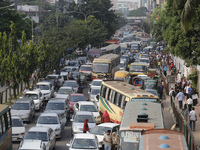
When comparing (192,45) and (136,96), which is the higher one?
(192,45)

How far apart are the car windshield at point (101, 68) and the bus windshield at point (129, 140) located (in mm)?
31990

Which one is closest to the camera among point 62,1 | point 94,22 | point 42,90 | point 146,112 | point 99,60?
point 146,112

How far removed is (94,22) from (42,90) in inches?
2217

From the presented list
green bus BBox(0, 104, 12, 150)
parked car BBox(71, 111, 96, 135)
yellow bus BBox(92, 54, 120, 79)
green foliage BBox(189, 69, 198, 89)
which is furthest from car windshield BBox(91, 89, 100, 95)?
green bus BBox(0, 104, 12, 150)

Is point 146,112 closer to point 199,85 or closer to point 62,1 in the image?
point 199,85

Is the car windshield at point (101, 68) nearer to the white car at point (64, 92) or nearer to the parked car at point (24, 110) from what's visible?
the white car at point (64, 92)

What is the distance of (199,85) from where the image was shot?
38.3 m

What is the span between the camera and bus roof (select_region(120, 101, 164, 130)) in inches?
654

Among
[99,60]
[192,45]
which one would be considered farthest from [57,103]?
[99,60]

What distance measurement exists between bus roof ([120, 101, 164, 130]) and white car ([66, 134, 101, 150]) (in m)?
1.62

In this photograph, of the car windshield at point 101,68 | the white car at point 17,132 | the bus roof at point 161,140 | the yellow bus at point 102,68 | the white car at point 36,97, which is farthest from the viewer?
the car windshield at point 101,68

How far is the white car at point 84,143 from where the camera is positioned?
18.4 meters

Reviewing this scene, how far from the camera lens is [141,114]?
704 inches

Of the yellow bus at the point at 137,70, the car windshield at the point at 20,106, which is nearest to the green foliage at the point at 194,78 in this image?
the yellow bus at the point at 137,70
